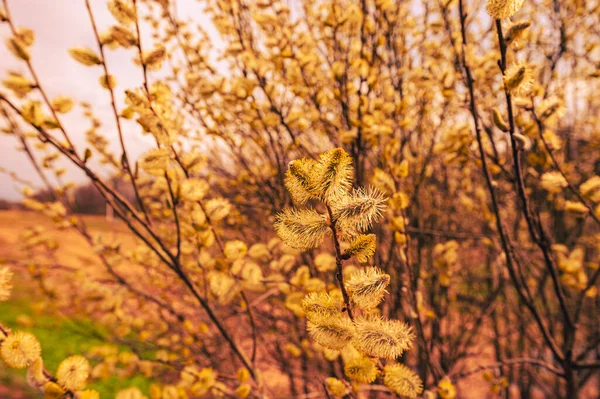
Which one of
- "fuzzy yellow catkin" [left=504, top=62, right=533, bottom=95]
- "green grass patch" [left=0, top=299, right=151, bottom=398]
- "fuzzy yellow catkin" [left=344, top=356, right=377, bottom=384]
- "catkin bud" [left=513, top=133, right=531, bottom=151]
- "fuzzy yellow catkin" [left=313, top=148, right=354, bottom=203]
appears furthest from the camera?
"green grass patch" [left=0, top=299, right=151, bottom=398]

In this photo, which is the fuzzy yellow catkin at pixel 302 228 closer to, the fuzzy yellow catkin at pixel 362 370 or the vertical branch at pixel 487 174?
the fuzzy yellow catkin at pixel 362 370

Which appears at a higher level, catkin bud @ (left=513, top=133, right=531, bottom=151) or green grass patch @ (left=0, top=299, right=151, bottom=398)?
catkin bud @ (left=513, top=133, right=531, bottom=151)

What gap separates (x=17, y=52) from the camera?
96 cm

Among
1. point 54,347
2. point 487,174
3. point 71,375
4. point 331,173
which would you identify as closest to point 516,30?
point 487,174

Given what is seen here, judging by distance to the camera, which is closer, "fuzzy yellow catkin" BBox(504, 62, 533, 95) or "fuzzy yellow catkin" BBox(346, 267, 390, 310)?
"fuzzy yellow catkin" BBox(346, 267, 390, 310)

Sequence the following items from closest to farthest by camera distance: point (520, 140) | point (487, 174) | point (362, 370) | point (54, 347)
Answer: point (362, 370)
point (520, 140)
point (487, 174)
point (54, 347)

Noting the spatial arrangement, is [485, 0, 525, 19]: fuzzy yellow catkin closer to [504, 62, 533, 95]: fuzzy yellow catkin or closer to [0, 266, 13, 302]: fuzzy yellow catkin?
[504, 62, 533, 95]: fuzzy yellow catkin

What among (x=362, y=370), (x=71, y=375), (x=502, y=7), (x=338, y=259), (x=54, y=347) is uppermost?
(x=502, y=7)

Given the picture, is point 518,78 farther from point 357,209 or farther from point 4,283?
point 4,283

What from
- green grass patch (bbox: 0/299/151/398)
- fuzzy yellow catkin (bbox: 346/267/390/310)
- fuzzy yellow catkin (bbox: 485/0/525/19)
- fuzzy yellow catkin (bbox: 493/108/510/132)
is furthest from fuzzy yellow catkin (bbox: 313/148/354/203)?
green grass patch (bbox: 0/299/151/398)

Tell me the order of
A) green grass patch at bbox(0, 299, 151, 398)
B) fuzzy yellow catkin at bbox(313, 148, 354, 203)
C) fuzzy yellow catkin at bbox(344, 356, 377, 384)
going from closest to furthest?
fuzzy yellow catkin at bbox(313, 148, 354, 203), fuzzy yellow catkin at bbox(344, 356, 377, 384), green grass patch at bbox(0, 299, 151, 398)

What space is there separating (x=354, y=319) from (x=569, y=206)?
4.07 feet

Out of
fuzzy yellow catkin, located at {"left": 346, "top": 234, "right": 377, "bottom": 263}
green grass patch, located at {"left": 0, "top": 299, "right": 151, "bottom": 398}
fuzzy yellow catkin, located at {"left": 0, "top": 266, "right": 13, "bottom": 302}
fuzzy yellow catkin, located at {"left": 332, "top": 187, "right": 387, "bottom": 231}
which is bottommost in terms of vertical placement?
green grass patch, located at {"left": 0, "top": 299, "right": 151, "bottom": 398}

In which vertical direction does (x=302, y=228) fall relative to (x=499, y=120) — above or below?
below
